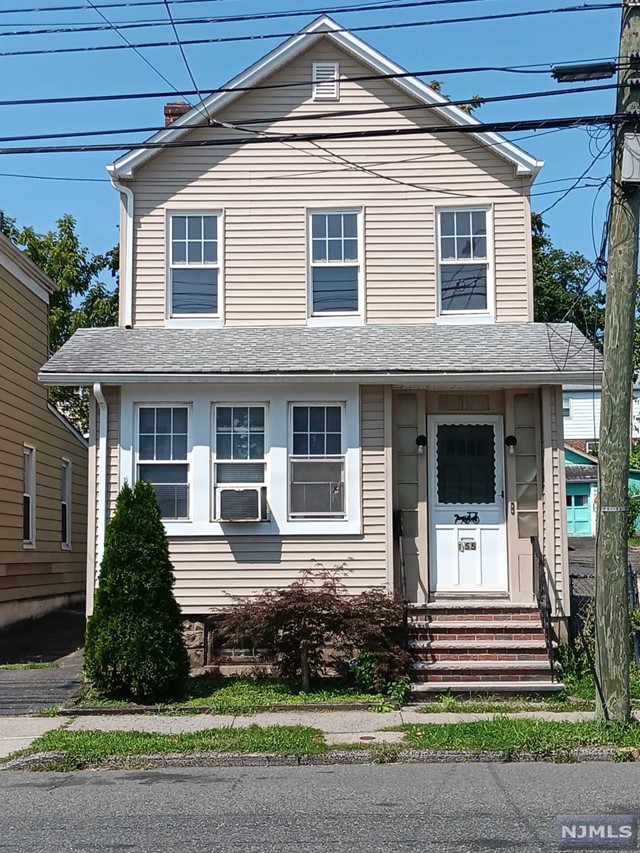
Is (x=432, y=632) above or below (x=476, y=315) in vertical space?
below

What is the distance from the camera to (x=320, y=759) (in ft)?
29.5

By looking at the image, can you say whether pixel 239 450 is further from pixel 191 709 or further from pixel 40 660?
pixel 40 660

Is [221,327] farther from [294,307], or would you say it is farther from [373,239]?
[373,239]

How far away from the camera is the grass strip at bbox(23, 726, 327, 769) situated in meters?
9.09

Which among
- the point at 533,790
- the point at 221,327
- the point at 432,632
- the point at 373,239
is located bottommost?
the point at 533,790

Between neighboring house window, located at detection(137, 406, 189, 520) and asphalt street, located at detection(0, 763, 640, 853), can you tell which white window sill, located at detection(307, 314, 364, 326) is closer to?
neighboring house window, located at detection(137, 406, 189, 520)

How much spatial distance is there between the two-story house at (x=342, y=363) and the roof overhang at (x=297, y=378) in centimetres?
3

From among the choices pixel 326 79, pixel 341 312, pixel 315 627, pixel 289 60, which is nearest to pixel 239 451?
pixel 341 312

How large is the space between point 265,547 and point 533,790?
18.8 ft

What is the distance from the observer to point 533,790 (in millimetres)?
7781

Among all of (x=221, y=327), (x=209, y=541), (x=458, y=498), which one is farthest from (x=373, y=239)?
(x=209, y=541)

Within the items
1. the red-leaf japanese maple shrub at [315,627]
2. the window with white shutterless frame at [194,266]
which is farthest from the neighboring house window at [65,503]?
the red-leaf japanese maple shrub at [315,627]

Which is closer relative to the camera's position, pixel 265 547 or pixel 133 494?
pixel 133 494

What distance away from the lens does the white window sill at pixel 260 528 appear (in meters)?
12.8
